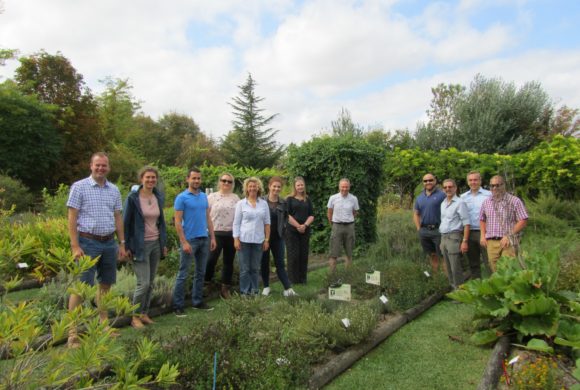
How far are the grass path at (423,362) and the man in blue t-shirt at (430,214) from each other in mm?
1782

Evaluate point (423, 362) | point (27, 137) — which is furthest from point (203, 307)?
point (27, 137)

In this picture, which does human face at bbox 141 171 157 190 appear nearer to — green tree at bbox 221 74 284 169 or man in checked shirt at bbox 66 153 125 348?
man in checked shirt at bbox 66 153 125 348

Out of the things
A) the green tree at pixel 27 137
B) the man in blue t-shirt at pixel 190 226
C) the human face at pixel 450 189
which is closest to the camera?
the man in blue t-shirt at pixel 190 226

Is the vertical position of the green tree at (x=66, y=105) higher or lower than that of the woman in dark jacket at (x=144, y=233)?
higher

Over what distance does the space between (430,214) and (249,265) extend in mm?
2933

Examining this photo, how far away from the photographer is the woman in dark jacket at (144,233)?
187 inches

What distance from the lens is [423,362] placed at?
409 cm

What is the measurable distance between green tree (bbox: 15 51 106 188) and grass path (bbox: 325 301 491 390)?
55.5 feet

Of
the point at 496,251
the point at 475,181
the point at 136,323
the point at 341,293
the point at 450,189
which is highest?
the point at 475,181

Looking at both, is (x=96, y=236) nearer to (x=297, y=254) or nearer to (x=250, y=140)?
(x=297, y=254)

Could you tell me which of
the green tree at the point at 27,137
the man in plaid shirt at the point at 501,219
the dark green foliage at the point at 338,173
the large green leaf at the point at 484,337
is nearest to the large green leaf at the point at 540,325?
the large green leaf at the point at 484,337

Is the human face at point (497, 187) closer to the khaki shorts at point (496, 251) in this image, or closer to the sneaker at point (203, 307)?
the khaki shorts at point (496, 251)

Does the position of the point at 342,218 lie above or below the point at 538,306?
above

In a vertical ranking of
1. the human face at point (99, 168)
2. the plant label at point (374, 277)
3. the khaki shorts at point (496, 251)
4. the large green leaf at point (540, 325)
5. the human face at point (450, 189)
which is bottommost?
the large green leaf at point (540, 325)
